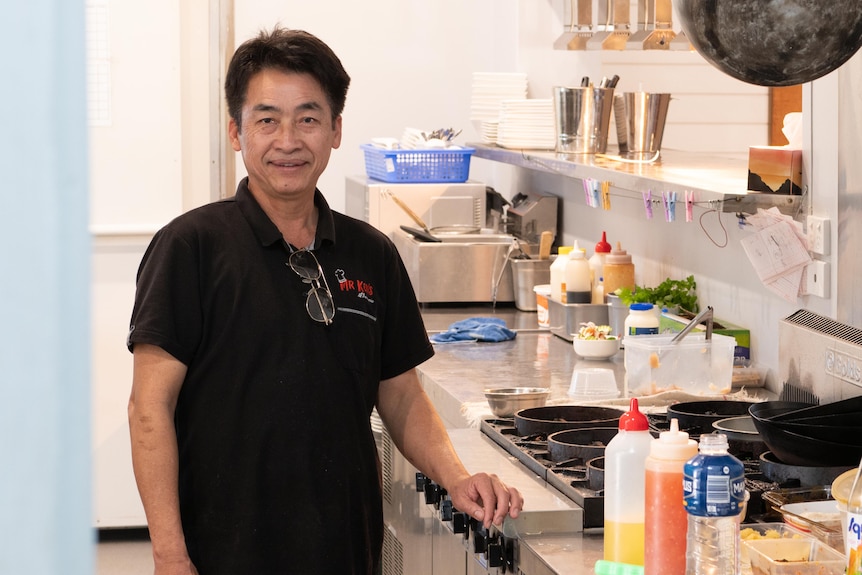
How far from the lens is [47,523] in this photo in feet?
1.29

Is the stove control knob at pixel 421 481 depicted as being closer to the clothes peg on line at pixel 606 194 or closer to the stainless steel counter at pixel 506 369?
the stainless steel counter at pixel 506 369

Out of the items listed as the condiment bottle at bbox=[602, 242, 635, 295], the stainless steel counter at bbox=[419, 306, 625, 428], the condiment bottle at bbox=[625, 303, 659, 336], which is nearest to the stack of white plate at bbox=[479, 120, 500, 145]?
the stainless steel counter at bbox=[419, 306, 625, 428]

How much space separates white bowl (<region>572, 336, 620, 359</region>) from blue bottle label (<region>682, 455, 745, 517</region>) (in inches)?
88.1

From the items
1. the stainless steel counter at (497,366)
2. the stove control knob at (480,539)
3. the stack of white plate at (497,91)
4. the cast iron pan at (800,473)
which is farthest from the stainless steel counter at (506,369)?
the stack of white plate at (497,91)

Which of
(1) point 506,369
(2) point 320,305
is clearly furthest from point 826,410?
(1) point 506,369

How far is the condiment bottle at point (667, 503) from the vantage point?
152 centimetres

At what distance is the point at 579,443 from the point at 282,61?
1.03 m

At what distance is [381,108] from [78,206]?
17.6 feet

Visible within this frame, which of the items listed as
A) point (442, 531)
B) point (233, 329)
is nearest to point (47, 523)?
point (233, 329)

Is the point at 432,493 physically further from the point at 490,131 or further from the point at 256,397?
the point at 490,131

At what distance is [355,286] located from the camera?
2137 mm

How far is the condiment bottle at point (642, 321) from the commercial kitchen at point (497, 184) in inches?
9.4

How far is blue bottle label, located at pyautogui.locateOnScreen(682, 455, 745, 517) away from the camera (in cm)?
141

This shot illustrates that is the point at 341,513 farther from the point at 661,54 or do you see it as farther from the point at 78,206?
the point at 661,54
